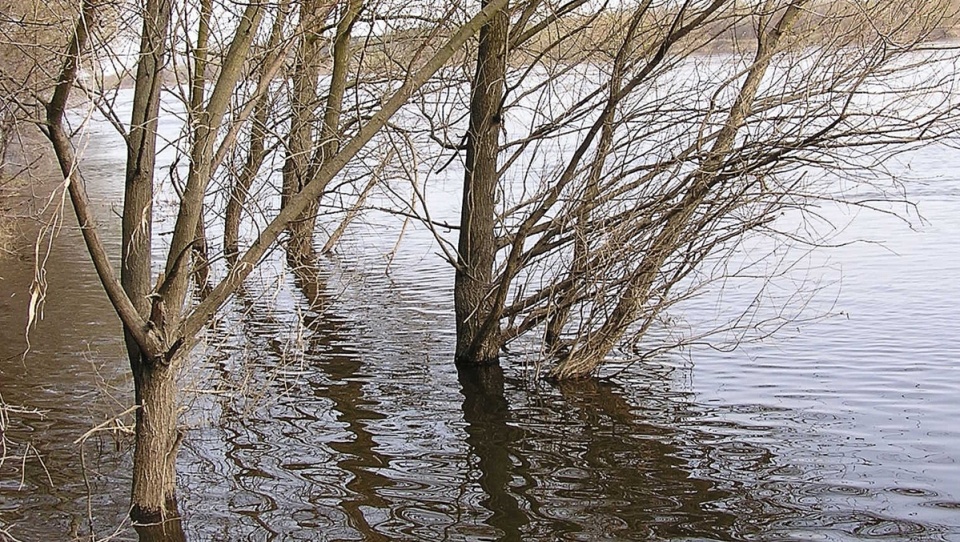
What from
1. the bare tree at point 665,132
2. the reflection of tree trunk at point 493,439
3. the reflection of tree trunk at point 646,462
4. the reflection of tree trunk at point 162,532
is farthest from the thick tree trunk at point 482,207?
the reflection of tree trunk at point 162,532

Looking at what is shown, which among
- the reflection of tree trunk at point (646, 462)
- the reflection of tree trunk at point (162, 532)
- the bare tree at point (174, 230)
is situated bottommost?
the reflection of tree trunk at point (162, 532)

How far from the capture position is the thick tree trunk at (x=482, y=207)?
31.0ft

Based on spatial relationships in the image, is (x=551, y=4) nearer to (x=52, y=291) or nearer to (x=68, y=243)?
(x=52, y=291)

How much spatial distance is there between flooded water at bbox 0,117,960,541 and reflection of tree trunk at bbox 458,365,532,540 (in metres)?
0.02

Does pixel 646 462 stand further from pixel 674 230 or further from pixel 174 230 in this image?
pixel 174 230

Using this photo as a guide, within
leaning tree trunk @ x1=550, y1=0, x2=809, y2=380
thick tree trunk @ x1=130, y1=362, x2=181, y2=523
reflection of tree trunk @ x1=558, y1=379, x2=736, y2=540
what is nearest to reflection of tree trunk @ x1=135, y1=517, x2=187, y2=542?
thick tree trunk @ x1=130, y1=362, x2=181, y2=523

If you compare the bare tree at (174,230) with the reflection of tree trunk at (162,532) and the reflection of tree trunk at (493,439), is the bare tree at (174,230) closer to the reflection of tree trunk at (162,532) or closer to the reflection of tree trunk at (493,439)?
the reflection of tree trunk at (162,532)

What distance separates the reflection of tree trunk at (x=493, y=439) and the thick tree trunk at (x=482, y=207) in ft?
1.20

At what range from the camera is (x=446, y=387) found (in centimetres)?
970

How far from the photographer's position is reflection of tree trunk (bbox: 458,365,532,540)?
21.6 feet

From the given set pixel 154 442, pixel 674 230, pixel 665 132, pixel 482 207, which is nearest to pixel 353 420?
pixel 482 207

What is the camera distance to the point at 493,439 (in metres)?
8.26

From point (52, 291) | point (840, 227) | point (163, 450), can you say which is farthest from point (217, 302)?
point (840, 227)

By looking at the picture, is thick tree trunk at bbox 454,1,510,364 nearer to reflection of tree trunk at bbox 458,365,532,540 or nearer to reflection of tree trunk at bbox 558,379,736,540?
reflection of tree trunk at bbox 458,365,532,540
